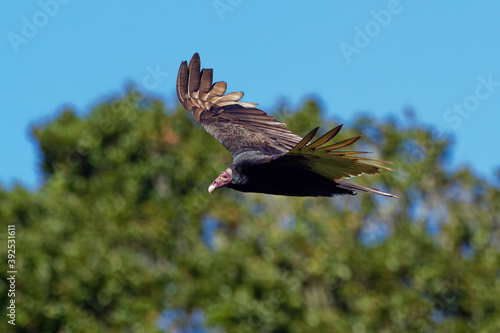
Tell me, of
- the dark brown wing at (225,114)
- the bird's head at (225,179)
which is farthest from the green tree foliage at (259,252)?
the bird's head at (225,179)

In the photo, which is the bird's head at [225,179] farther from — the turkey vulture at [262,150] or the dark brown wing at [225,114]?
the dark brown wing at [225,114]

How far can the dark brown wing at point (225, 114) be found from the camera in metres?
10.8

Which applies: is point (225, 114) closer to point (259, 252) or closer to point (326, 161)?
point (326, 161)

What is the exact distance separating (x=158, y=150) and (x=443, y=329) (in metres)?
11.2

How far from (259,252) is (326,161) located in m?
16.1

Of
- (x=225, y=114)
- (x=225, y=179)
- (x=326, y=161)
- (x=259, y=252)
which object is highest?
(x=259, y=252)

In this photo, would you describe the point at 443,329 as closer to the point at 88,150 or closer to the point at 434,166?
the point at 434,166

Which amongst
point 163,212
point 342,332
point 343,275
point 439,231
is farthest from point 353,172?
point 163,212

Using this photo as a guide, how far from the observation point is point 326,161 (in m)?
8.66

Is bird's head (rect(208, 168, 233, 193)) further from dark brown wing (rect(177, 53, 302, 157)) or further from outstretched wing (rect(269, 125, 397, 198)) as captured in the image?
outstretched wing (rect(269, 125, 397, 198))

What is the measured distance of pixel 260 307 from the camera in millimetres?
22391

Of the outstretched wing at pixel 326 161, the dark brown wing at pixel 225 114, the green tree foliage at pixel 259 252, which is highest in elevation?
the green tree foliage at pixel 259 252

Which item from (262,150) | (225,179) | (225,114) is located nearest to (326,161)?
(225,179)

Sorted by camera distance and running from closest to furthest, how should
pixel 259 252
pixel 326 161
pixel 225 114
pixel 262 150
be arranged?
pixel 326 161 < pixel 262 150 < pixel 225 114 < pixel 259 252
